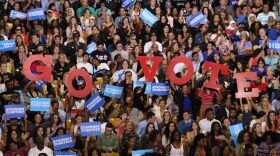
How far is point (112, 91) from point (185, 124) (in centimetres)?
142

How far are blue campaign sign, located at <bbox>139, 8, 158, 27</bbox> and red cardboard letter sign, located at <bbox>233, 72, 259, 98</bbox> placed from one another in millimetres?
3396

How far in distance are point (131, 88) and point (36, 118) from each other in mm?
1967

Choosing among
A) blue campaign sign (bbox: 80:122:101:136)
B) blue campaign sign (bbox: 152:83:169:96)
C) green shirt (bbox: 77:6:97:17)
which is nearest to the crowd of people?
green shirt (bbox: 77:6:97:17)

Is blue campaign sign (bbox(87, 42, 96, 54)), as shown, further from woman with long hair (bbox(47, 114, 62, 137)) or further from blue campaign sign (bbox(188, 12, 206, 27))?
woman with long hair (bbox(47, 114, 62, 137))

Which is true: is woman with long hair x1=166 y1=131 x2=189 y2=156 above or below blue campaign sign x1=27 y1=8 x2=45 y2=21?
below

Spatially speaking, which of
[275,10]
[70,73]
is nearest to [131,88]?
[70,73]

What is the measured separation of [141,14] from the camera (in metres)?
19.7

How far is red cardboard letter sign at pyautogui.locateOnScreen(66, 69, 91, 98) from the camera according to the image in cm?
1617

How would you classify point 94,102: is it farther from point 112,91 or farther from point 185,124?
point 185,124

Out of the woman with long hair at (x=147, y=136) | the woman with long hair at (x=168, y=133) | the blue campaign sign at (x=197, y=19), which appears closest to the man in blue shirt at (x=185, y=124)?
the woman with long hair at (x=168, y=133)

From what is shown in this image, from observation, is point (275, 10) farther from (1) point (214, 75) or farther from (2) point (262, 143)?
(2) point (262, 143)

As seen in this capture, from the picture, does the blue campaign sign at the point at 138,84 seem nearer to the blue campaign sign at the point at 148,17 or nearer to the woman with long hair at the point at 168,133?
the woman with long hair at the point at 168,133

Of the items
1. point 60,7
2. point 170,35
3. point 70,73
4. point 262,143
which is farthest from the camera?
point 60,7

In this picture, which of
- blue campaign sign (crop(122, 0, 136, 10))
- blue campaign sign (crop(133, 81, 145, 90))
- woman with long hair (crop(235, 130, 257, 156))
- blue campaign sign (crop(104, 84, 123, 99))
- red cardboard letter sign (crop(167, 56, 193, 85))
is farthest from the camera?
blue campaign sign (crop(122, 0, 136, 10))
